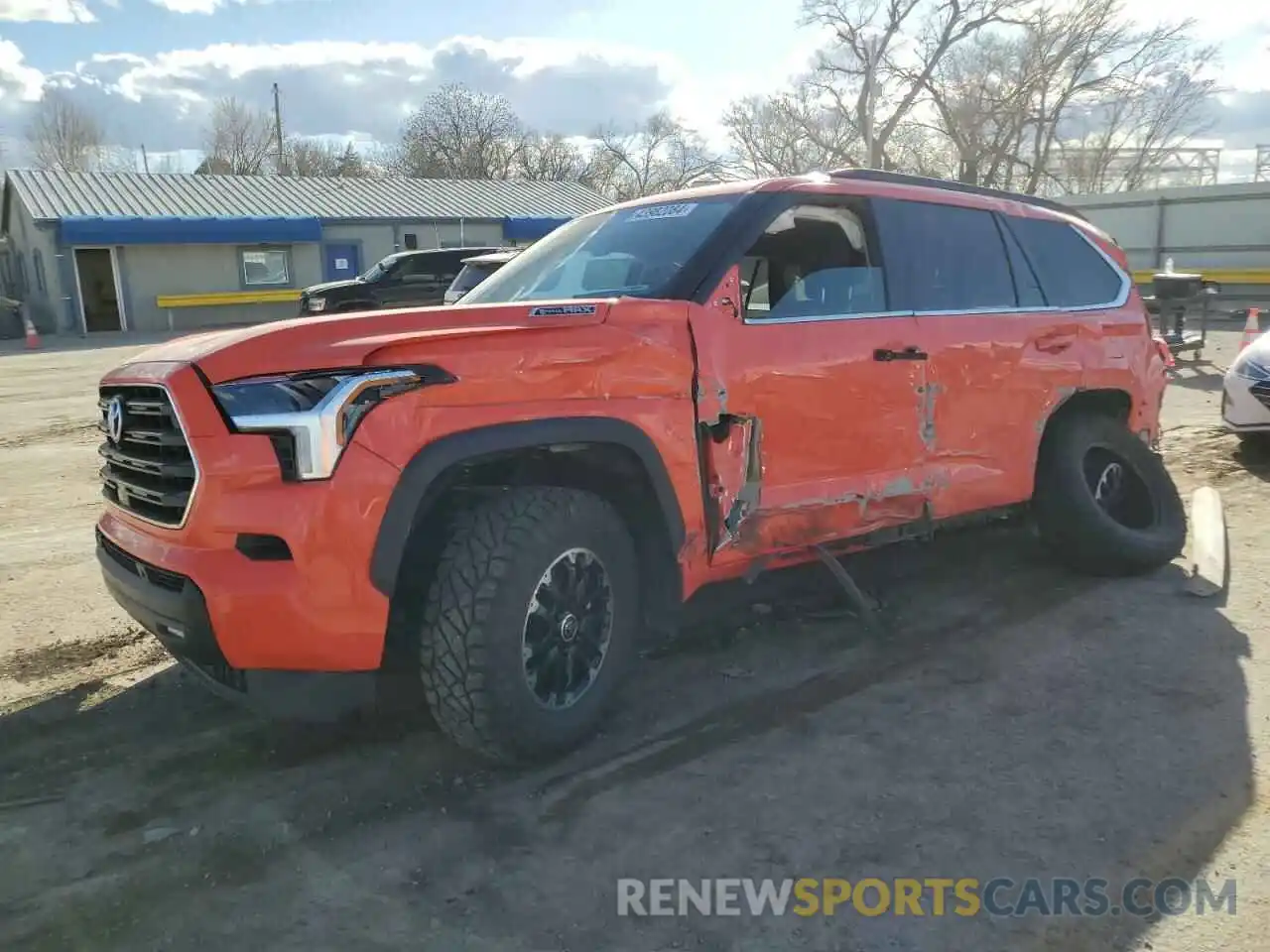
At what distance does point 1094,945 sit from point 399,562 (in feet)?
6.83

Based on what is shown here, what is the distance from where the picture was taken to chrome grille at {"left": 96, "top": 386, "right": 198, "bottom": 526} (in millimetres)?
2787

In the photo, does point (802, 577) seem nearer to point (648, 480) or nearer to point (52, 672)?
Answer: point (648, 480)

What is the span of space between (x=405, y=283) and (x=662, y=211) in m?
14.5

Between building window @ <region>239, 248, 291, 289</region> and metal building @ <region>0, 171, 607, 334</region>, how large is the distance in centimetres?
3

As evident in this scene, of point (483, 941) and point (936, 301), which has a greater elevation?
point (936, 301)

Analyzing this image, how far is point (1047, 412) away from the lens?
4844 mm

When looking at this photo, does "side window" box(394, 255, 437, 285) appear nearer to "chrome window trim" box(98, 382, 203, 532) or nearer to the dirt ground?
the dirt ground

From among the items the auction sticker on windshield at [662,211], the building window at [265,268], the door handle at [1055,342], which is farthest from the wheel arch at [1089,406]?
the building window at [265,268]

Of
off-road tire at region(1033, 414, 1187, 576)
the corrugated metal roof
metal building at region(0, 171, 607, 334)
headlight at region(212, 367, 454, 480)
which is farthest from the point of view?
the corrugated metal roof

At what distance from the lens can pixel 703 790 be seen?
306cm

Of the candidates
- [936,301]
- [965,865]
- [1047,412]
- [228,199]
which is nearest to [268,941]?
[965,865]

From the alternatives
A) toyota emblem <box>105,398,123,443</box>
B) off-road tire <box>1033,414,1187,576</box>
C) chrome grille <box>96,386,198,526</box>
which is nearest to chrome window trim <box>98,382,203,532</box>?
chrome grille <box>96,386,198,526</box>

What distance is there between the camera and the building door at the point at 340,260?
3042 cm

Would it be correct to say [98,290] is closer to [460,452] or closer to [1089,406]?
[1089,406]
